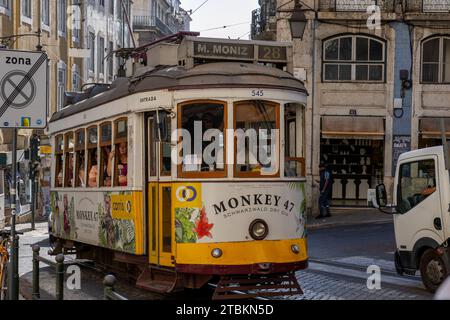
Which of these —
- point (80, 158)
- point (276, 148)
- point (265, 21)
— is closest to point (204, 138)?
point (276, 148)

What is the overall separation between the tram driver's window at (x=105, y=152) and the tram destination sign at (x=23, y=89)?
78.2 inches

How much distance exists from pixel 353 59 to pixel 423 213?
16290 mm

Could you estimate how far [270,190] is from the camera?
32.6ft

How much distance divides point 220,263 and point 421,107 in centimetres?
1878

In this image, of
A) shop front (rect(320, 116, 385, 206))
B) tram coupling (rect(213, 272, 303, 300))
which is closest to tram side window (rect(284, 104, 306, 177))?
tram coupling (rect(213, 272, 303, 300))

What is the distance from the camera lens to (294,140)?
10.4m

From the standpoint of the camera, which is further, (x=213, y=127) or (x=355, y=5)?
(x=355, y=5)

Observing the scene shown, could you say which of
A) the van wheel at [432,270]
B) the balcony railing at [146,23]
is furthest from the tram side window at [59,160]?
the balcony railing at [146,23]

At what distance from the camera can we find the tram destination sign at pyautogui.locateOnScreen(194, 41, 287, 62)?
34.1 ft

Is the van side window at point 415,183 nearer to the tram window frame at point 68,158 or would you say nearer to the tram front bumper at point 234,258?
the tram front bumper at point 234,258

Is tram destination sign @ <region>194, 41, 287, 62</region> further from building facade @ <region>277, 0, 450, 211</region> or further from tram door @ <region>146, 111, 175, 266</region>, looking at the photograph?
building facade @ <region>277, 0, 450, 211</region>

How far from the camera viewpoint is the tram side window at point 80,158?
13227 millimetres

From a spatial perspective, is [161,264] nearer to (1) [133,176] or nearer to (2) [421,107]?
(1) [133,176]

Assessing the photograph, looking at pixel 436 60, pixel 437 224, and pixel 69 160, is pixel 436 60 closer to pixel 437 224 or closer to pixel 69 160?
pixel 69 160
